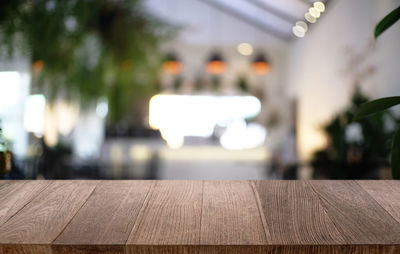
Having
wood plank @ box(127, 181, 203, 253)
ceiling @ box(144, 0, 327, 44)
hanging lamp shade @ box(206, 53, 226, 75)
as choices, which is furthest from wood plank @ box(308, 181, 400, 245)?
ceiling @ box(144, 0, 327, 44)

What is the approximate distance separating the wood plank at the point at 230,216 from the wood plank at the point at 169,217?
2 centimetres

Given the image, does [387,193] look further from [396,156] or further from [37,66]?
[37,66]

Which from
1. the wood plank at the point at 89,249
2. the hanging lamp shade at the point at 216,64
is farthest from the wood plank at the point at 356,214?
the hanging lamp shade at the point at 216,64

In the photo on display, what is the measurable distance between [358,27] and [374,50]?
37.5 inches

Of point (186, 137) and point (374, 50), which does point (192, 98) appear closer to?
point (186, 137)

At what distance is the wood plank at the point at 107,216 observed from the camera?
3.38 ft

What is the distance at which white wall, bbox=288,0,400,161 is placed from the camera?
517cm

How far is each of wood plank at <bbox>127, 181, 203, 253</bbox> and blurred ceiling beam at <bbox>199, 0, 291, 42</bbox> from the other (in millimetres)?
10257

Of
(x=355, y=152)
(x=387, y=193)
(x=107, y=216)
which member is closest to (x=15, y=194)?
(x=107, y=216)

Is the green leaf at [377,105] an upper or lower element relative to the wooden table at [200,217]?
upper

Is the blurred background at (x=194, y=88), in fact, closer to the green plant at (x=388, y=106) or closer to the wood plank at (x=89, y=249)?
the wood plank at (x=89, y=249)

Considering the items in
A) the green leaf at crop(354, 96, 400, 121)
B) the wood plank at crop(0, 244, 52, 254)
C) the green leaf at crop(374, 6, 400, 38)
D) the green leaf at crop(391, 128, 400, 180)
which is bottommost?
the wood plank at crop(0, 244, 52, 254)

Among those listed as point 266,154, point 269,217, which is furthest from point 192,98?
point 269,217

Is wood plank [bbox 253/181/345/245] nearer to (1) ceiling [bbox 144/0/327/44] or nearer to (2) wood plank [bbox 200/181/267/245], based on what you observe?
(2) wood plank [bbox 200/181/267/245]
